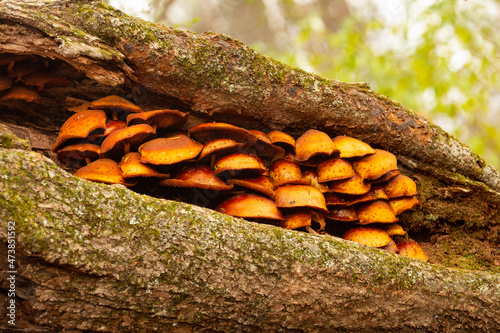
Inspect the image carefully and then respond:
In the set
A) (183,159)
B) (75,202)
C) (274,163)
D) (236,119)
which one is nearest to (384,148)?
(274,163)

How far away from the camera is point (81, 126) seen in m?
2.95

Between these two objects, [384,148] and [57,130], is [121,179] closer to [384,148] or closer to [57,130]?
[57,130]

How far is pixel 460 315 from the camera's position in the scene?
119 inches

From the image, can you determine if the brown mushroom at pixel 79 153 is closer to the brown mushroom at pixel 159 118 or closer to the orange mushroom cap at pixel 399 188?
the brown mushroom at pixel 159 118

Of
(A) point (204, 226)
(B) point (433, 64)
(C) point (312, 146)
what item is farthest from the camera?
(B) point (433, 64)

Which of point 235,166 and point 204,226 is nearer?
point 204,226

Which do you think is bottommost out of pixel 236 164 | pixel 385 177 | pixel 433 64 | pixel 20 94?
pixel 236 164

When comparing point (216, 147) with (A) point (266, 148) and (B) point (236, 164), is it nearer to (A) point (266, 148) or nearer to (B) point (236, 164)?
(B) point (236, 164)

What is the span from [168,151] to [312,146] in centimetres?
134

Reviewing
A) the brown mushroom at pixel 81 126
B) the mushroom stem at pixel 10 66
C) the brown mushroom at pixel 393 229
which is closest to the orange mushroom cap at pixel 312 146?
the brown mushroom at pixel 393 229

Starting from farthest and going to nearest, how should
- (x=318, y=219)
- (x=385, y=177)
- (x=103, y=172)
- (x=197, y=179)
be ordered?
(x=385, y=177) → (x=318, y=219) → (x=197, y=179) → (x=103, y=172)

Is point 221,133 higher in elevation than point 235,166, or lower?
higher

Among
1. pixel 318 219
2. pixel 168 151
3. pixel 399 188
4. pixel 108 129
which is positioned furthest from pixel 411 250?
pixel 108 129

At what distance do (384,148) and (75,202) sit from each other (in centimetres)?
314
